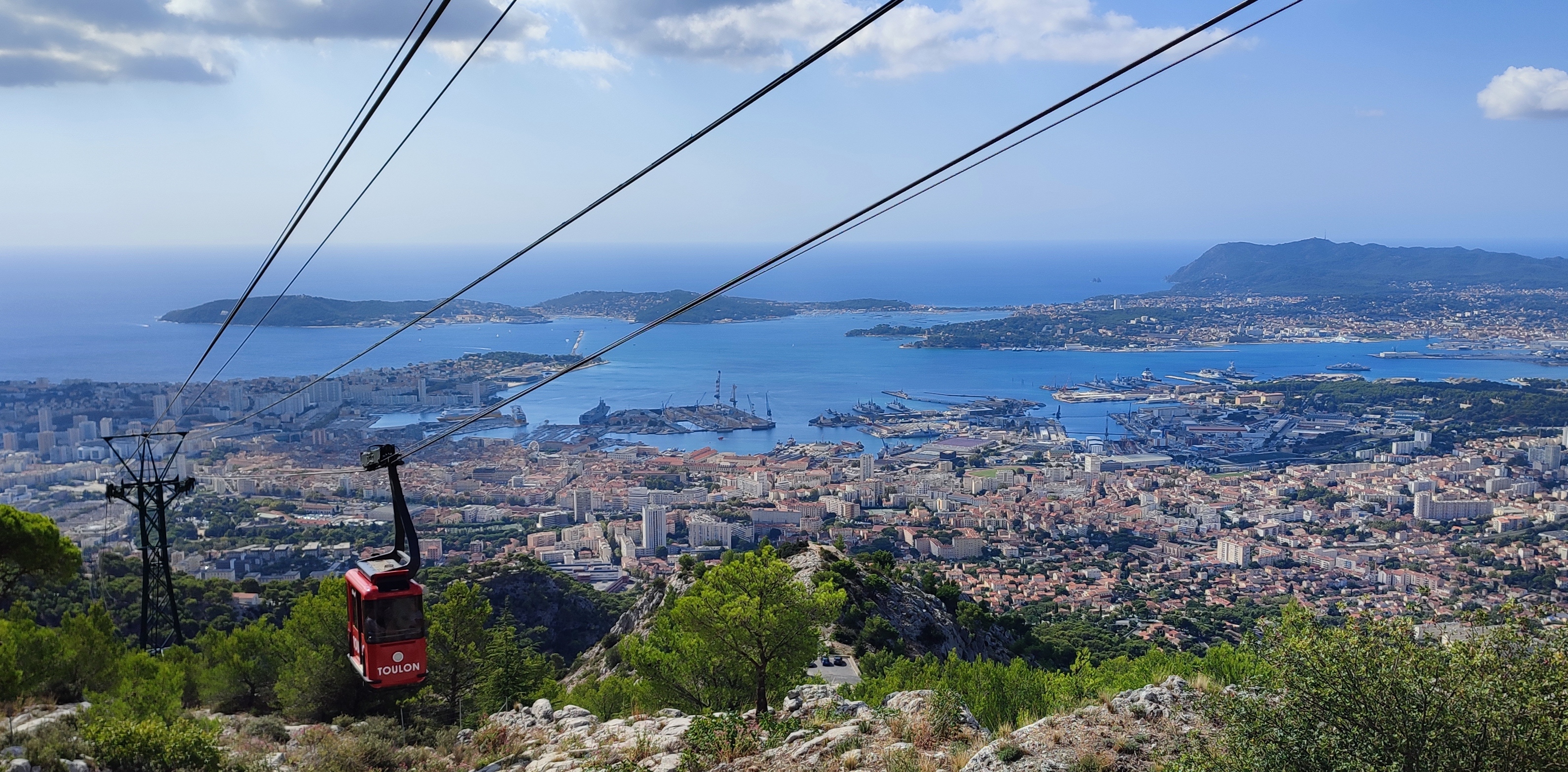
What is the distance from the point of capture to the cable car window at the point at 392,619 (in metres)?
5.93

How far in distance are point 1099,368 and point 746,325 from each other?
108 ft

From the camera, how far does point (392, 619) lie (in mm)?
5980

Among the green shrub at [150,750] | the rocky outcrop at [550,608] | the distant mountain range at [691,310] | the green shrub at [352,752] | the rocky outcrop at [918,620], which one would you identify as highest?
the distant mountain range at [691,310]

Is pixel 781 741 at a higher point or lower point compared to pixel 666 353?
lower

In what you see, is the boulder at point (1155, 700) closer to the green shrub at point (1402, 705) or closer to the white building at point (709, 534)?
the green shrub at point (1402, 705)

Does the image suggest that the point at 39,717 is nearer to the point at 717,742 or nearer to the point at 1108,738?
the point at 717,742

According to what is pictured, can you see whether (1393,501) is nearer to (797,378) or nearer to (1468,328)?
(797,378)

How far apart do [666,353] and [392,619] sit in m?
73.4

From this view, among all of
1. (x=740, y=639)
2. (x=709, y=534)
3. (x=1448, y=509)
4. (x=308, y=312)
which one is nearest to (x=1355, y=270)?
(x=1448, y=509)

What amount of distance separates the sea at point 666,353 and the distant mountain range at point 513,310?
1.12m

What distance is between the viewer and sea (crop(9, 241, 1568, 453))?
5669 cm

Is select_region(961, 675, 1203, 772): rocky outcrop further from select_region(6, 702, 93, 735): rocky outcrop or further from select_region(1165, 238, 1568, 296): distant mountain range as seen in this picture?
select_region(1165, 238, 1568, 296): distant mountain range

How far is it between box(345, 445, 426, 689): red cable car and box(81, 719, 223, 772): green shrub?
4.60 ft

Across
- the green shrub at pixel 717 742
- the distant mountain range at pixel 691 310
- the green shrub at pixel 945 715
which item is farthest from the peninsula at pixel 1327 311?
the green shrub at pixel 717 742
